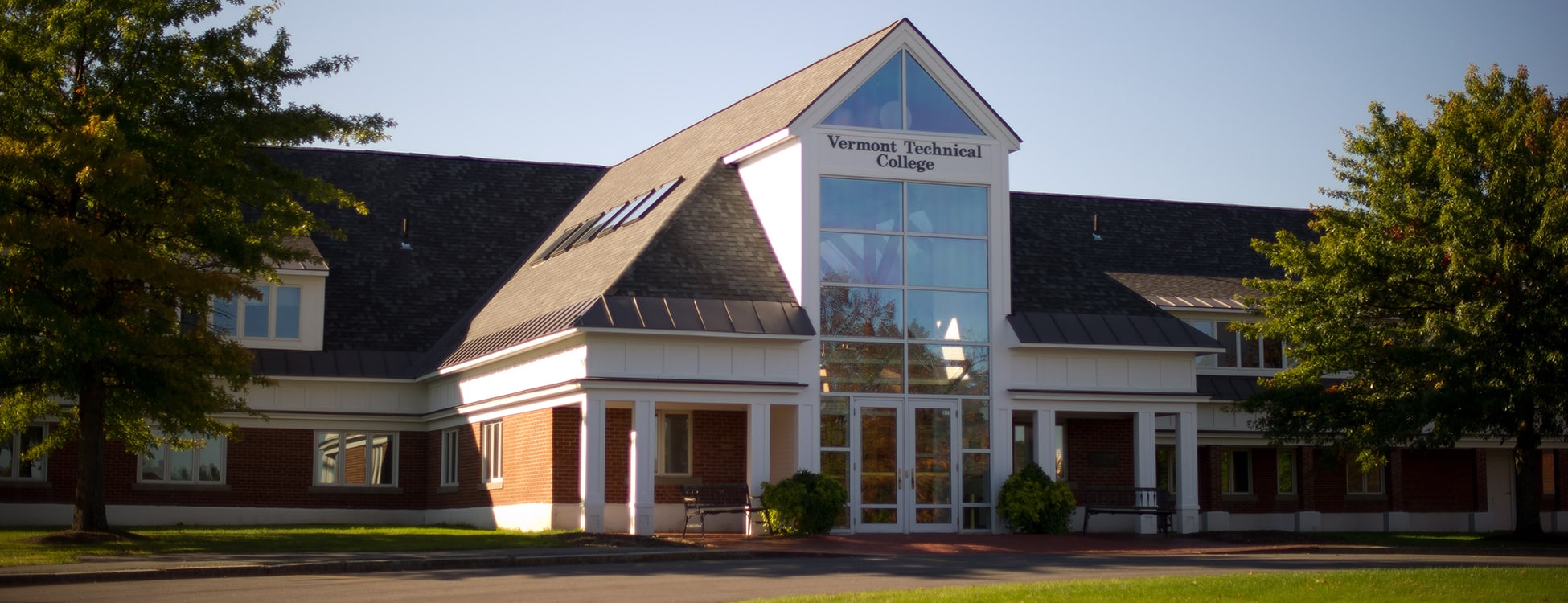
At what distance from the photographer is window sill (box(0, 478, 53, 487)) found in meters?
32.0

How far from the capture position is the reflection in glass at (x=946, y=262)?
1140 inches

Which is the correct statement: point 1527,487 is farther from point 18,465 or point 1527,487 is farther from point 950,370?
point 18,465

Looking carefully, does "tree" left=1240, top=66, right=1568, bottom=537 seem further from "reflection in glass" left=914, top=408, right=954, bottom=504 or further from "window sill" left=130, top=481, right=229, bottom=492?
"window sill" left=130, top=481, right=229, bottom=492

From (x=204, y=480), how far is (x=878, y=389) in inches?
575

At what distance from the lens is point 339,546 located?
902 inches

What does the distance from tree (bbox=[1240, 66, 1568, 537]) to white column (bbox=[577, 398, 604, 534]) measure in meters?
13.1

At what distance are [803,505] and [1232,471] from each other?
14582 mm

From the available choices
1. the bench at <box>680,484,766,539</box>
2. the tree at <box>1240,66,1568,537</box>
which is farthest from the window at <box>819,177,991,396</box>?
the tree at <box>1240,66,1568,537</box>

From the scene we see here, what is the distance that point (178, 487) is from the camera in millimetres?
33312

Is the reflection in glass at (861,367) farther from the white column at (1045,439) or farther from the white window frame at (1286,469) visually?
the white window frame at (1286,469)

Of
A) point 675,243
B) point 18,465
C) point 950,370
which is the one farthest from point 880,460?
point 18,465

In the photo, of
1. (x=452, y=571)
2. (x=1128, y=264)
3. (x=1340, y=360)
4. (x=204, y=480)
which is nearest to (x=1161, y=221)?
(x=1128, y=264)

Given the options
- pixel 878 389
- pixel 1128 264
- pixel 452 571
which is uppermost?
pixel 1128 264

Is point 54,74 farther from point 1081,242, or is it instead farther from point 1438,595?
point 1081,242
